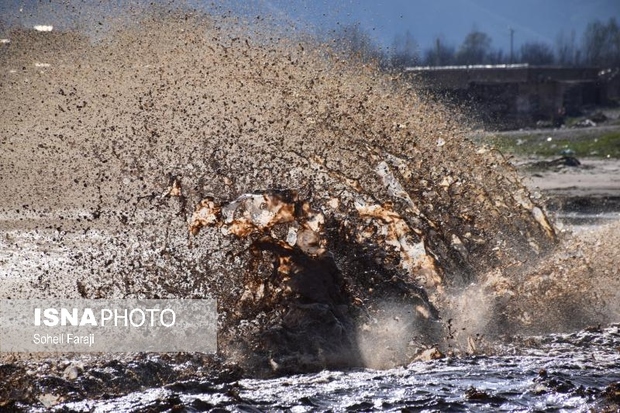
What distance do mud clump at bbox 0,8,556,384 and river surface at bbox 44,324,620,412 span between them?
31 cm

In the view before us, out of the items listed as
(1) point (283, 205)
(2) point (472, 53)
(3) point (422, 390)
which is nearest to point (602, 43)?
(2) point (472, 53)

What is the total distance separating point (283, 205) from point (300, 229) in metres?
0.21

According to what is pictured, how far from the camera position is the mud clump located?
22.6 ft

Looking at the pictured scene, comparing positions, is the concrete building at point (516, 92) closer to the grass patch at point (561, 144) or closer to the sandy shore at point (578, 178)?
the grass patch at point (561, 144)

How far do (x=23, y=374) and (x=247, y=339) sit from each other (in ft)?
4.36

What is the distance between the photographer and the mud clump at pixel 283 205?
6.89 meters

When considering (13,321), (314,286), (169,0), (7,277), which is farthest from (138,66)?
(314,286)

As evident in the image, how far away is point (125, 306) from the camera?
7.15m

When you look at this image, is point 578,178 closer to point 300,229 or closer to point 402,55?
point 402,55

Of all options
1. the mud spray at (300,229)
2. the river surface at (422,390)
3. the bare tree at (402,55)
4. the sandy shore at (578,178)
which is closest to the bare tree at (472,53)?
the bare tree at (402,55)

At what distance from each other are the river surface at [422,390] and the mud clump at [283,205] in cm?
31

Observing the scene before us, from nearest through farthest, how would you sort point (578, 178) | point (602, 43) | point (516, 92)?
point (578, 178), point (516, 92), point (602, 43)

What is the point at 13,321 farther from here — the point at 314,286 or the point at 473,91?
the point at 473,91

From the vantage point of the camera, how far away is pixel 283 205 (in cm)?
691
